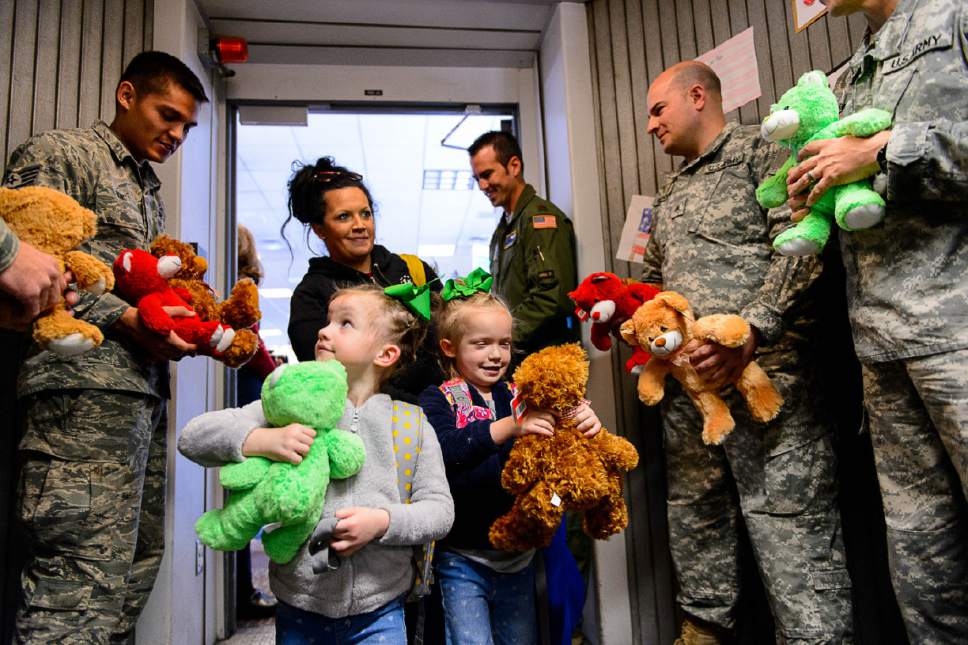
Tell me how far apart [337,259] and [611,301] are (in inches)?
32.5

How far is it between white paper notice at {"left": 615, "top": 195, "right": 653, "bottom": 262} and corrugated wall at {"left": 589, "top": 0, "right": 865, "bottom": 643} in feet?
0.12

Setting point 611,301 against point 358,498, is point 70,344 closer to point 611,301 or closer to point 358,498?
point 358,498

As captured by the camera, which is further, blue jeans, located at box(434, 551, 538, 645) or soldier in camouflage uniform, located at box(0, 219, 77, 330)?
blue jeans, located at box(434, 551, 538, 645)

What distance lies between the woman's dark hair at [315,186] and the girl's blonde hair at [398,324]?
23.6 inches

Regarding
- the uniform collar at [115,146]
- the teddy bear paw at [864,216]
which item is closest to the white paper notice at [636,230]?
the teddy bear paw at [864,216]

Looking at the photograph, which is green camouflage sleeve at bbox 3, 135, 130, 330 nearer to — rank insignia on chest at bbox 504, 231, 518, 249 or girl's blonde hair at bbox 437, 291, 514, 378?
girl's blonde hair at bbox 437, 291, 514, 378

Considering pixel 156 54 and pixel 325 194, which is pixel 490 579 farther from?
pixel 156 54

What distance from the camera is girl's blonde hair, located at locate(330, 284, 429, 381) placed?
1402 mm

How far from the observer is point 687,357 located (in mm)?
1564

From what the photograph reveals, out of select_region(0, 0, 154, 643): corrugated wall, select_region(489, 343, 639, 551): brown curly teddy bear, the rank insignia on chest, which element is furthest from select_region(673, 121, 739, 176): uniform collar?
select_region(0, 0, 154, 643): corrugated wall

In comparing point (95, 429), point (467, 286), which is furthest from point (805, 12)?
point (95, 429)

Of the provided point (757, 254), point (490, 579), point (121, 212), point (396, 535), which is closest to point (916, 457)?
point (757, 254)

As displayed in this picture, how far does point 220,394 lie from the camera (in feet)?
8.05

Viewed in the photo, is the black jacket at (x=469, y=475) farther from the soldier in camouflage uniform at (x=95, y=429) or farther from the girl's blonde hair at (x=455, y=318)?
the soldier in camouflage uniform at (x=95, y=429)
